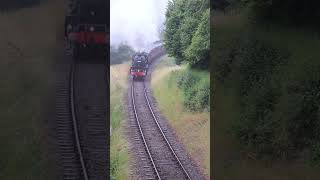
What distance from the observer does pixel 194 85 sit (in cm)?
1155

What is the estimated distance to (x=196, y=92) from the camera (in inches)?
457

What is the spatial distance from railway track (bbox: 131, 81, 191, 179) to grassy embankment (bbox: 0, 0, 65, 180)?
2177mm

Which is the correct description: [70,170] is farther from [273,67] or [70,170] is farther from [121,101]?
[273,67]

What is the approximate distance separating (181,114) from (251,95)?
1.76 metres

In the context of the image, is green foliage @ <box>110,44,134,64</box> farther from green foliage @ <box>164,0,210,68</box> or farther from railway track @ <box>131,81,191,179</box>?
green foliage @ <box>164,0,210,68</box>

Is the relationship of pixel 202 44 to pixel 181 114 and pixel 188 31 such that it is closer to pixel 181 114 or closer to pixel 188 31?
pixel 188 31

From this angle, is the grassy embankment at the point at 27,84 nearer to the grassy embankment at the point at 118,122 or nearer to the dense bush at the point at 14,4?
the dense bush at the point at 14,4

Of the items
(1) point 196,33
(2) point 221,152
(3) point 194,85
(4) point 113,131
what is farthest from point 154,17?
(2) point 221,152

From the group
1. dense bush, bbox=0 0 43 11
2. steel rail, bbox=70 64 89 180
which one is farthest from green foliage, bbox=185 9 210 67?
dense bush, bbox=0 0 43 11

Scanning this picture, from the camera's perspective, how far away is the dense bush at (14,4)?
11.1m

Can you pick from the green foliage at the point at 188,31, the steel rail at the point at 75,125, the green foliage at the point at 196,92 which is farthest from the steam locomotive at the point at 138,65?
the steel rail at the point at 75,125

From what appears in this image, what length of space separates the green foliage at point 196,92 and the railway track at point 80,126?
2.04 m

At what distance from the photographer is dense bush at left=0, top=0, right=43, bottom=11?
11.1m

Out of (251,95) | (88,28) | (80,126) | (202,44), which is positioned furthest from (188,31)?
(80,126)
